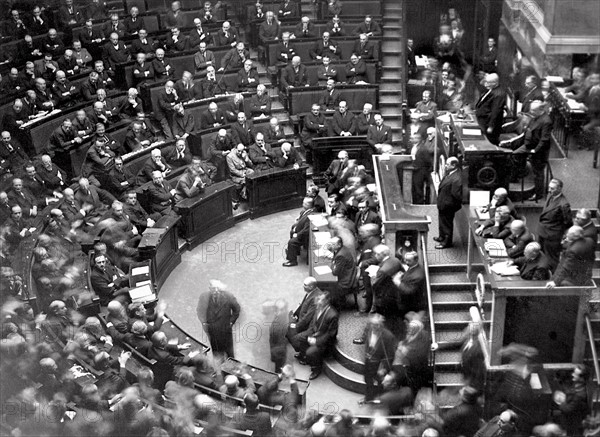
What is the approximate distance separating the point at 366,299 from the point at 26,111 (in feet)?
27.8

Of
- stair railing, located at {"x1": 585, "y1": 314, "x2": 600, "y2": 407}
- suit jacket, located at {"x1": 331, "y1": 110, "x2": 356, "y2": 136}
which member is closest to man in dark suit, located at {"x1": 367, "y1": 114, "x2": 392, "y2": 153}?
suit jacket, located at {"x1": 331, "y1": 110, "x2": 356, "y2": 136}

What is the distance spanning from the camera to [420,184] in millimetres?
15969

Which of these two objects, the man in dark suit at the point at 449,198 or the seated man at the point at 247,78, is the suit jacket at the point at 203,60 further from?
the man in dark suit at the point at 449,198

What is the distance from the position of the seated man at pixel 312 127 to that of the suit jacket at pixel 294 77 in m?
1.35

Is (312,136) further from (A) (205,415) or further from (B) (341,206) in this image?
(A) (205,415)

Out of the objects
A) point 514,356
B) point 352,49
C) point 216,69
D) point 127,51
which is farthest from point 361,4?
point 514,356

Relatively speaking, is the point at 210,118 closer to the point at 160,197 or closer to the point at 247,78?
the point at 247,78

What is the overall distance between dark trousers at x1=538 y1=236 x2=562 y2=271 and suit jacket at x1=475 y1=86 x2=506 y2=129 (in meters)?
2.64

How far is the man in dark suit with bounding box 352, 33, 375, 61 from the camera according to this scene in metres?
21.0

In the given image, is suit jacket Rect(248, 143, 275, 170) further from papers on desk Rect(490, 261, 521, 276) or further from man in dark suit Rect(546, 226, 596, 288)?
man in dark suit Rect(546, 226, 596, 288)

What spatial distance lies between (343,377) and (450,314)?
177cm

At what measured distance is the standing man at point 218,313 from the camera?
12812 millimetres

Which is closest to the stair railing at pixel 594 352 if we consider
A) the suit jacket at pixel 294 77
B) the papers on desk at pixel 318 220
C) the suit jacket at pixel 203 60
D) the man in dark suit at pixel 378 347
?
the man in dark suit at pixel 378 347

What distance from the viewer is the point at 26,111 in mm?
18297
